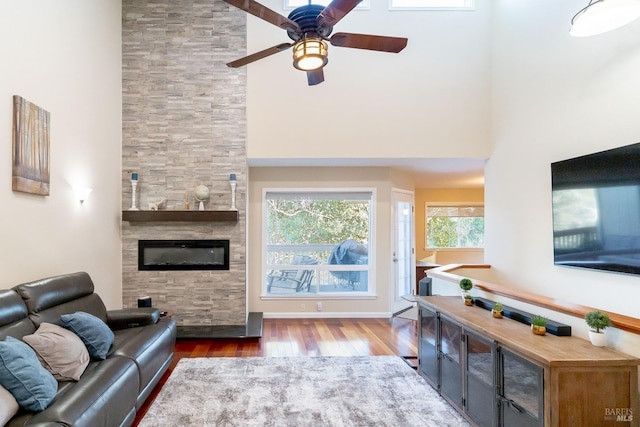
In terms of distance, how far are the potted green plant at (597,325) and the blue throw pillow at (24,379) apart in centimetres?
302

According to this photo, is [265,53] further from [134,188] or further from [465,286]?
[134,188]

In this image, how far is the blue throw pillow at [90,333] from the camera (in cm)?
266

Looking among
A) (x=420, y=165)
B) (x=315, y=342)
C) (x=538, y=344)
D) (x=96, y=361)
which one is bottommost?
(x=315, y=342)

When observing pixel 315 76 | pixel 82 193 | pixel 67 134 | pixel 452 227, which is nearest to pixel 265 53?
pixel 315 76

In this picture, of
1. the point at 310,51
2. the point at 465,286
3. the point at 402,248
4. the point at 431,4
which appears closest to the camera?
the point at 310,51

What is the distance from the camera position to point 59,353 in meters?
2.33

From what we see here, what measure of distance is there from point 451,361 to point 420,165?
3.43m

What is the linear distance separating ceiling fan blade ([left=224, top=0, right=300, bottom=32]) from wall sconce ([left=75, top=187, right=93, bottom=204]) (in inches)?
107

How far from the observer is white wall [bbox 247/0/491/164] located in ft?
16.2

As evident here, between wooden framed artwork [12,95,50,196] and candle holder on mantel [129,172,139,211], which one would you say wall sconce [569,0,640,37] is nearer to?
wooden framed artwork [12,95,50,196]

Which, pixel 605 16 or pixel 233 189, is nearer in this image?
pixel 605 16

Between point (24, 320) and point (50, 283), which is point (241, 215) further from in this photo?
point (24, 320)

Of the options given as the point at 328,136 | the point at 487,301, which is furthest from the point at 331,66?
the point at 487,301

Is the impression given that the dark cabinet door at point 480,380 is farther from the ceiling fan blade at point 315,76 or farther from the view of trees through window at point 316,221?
the view of trees through window at point 316,221
